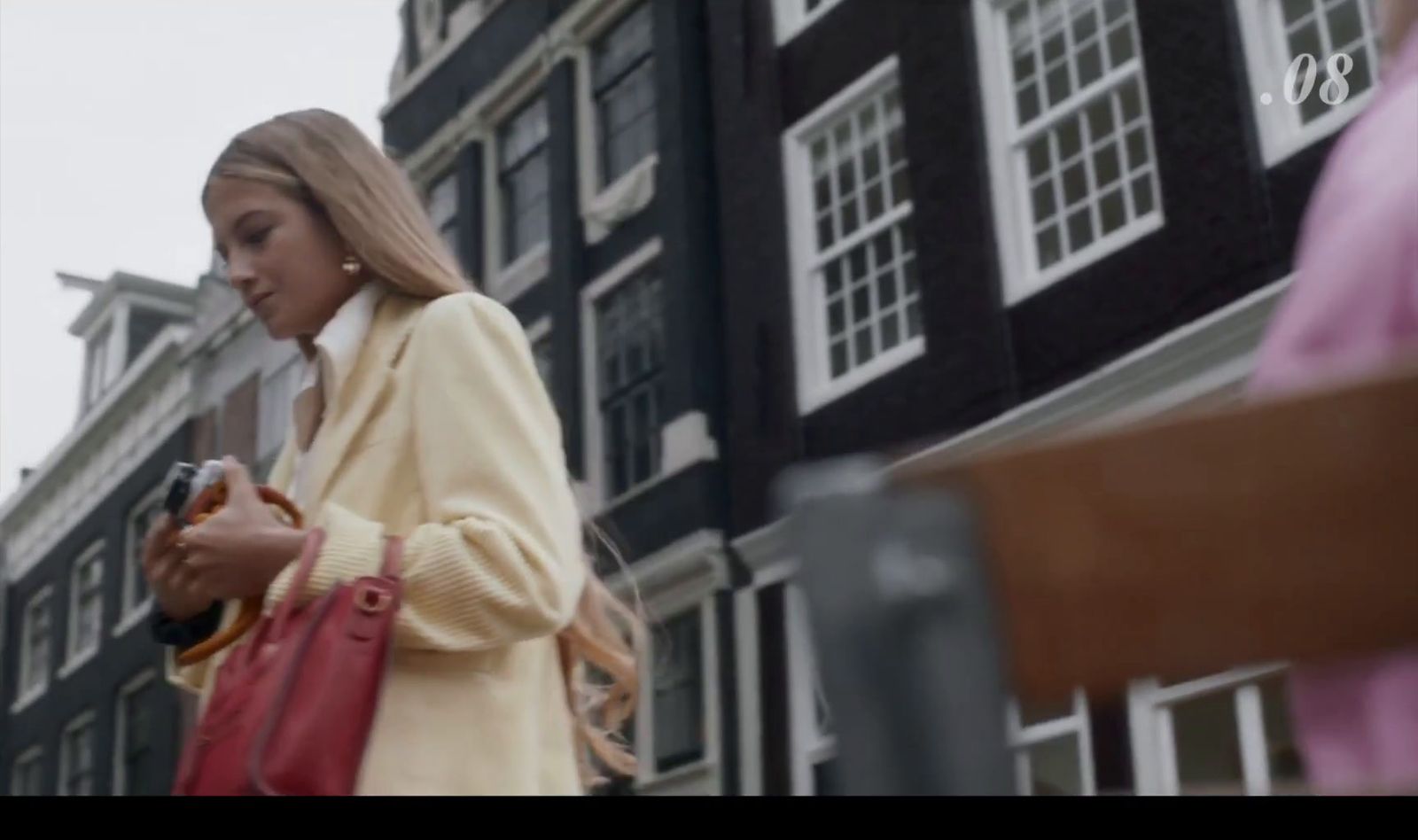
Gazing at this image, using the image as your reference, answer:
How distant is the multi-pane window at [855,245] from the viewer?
2.05 meters

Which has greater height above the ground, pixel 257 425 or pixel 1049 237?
pixel 1049 237

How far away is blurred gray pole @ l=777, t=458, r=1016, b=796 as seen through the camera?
1.32 ft

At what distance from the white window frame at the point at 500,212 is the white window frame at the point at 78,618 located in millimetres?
455

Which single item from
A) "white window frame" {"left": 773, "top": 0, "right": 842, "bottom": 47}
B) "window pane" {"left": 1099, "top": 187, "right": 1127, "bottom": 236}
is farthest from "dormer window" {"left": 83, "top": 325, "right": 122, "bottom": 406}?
"window pane" {"left": 1099, "top": 187, "right": 1127, "bottom": 236}

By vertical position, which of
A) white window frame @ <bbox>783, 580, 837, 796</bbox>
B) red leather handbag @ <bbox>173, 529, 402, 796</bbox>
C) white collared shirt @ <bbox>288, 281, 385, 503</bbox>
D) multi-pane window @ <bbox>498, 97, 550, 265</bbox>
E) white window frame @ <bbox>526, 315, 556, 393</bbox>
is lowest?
white window frame @ <bbox>783, 580, 837, 796</bbox>

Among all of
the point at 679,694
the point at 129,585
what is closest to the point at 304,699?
the point at 129,585


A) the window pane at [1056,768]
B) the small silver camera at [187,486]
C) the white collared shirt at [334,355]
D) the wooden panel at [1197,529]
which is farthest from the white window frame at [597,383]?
the wooden panel at [1197,529]

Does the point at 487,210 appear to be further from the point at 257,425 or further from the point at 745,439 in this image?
the point at 257,425

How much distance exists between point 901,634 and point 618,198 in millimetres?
1914

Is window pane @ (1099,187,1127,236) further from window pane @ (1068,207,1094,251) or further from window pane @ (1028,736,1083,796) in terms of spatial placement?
window pane @ (1028,736,1083,796)

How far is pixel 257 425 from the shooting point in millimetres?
1434

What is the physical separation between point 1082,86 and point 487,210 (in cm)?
68

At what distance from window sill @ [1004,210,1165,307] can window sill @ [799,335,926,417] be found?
138 millimetres

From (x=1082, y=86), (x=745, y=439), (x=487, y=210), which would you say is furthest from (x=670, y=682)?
(x=1082, y=86)
